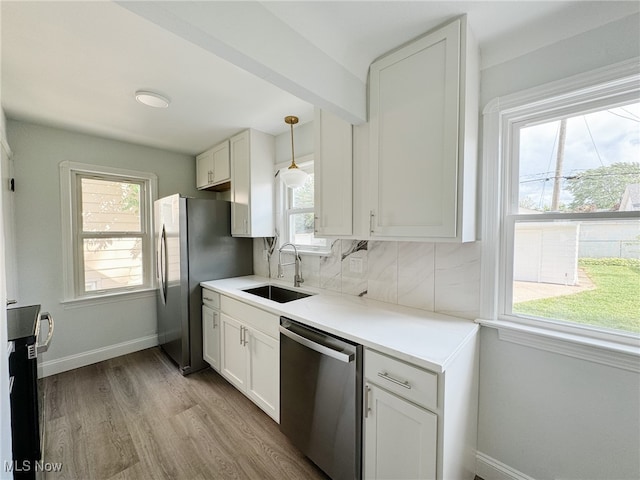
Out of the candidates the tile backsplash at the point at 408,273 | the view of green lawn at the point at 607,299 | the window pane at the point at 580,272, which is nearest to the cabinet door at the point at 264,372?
the tile backsplash at the point at 408,273

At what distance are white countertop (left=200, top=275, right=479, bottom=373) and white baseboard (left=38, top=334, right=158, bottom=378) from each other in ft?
6.08

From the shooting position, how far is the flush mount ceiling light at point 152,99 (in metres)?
1.92

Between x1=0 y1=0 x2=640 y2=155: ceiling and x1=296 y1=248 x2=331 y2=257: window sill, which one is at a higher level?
x1=0 y1=0 x2=640 y2=155: ceiling

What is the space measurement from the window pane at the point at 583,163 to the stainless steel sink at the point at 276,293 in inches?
71.3

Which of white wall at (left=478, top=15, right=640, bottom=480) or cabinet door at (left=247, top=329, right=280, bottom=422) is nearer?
white wall at (left=478, top=15, right=640, bottom=480)

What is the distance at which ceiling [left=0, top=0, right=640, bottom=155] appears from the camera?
42.4 inches

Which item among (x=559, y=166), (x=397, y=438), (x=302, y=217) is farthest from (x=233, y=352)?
(x=559, y=166)

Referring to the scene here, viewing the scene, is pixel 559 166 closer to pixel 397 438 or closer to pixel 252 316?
pixel 397 438

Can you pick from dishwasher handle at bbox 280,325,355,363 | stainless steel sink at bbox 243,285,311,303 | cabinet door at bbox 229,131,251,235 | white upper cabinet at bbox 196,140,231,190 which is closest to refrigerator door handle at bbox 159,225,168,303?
cabinet door at bbox 229,131,251,235


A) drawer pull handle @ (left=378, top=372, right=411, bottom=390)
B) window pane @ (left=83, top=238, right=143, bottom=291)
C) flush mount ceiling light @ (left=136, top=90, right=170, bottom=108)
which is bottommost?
drawer pull handle @ (left=378, top=372, right=411, bottom=390)

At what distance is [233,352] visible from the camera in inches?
89.0

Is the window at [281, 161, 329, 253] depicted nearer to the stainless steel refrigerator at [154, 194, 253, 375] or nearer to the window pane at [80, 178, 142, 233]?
the stainless steel refrigerator at [154, 194, 253, 375]

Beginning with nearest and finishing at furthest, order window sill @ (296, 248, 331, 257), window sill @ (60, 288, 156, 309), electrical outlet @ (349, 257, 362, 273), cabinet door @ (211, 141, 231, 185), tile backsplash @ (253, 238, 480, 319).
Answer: tile backsplash @ (253, 238, 480, 319) < electrical outlet @ (349, 257, 362, 273) < window sill @ (296, 248, 331, 257) < window sill @ (60, 288, 156, 309) < cabinet door @ (211, 141, 231, 185)

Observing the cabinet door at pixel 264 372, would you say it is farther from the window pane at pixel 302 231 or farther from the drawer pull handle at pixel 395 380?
the window pane at pixel 302 231
